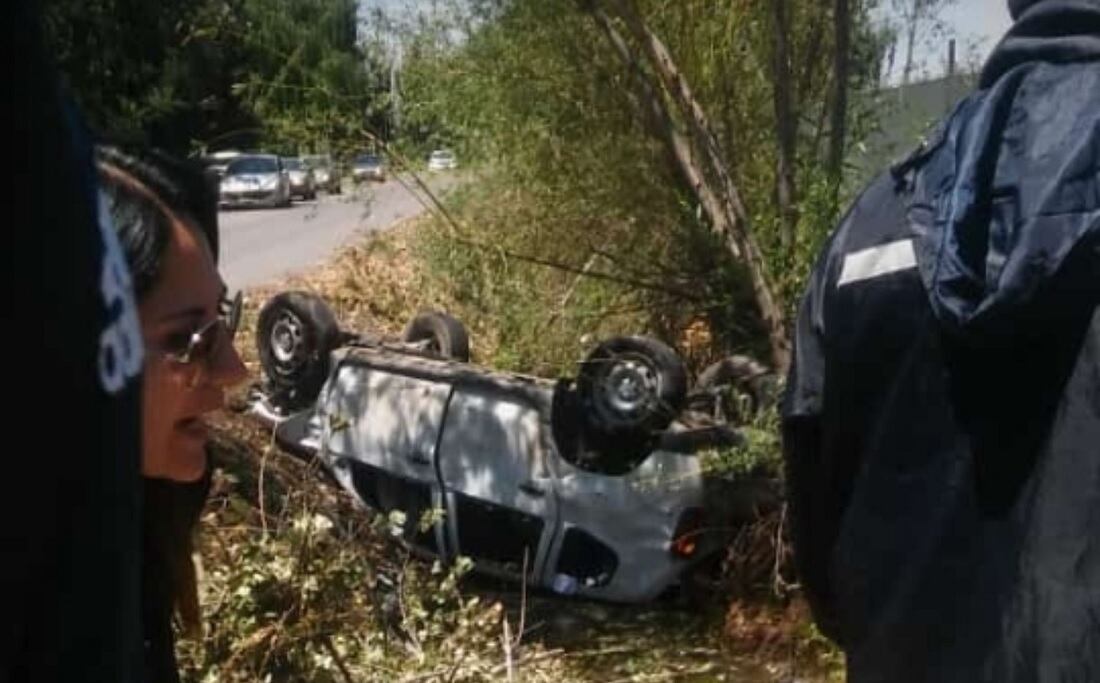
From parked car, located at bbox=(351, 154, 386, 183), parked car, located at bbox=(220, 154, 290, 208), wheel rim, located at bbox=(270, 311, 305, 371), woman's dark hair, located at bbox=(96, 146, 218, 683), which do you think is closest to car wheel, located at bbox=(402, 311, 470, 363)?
wheel rim, located at bbox=(270, 311, 305, 371)

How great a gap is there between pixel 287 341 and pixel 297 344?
12 cm

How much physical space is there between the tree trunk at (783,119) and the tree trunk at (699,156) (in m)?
0.23

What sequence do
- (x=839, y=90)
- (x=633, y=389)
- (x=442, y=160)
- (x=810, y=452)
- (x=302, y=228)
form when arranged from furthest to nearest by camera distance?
1. (x=302, y=228)
2. (x=442, y=160)
3. (x=839, y=90)
4. (x=633, y=389)
5. (x=810, y=452)

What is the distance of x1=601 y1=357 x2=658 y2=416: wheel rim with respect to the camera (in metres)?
7.73

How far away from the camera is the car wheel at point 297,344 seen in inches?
366

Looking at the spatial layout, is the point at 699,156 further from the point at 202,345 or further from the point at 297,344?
the point at 202,345

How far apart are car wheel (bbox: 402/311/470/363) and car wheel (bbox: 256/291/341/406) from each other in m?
0.64

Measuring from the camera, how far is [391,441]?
27.7 feet

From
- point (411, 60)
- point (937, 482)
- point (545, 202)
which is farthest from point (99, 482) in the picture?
point (411, 60)

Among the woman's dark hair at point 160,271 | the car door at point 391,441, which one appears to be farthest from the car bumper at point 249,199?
the woman's dark hair at point 160,271

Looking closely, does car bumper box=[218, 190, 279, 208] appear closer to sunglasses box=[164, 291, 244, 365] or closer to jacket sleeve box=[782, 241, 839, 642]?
jacket sleeve box=[782, 241, 839, 642]

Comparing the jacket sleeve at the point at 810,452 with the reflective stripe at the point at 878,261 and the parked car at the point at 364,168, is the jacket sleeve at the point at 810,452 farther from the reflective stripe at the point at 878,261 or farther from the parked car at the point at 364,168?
the parked car at the point at 364,168


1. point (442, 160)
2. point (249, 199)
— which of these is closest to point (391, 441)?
point (442, 160)

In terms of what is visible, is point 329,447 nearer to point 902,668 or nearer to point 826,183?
point 826,183
